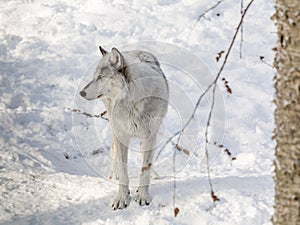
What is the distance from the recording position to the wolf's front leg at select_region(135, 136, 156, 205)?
15.1 ft

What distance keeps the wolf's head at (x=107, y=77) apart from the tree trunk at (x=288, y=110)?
7.17 ft

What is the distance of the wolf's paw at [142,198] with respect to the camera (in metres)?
4.65

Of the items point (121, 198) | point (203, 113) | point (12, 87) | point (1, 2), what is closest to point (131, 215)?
point (121, 198)

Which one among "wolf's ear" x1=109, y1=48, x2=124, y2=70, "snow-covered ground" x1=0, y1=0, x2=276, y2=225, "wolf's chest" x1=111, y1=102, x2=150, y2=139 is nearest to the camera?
"wolf's ear" x1=109, y1=48, x2=124, y2=70

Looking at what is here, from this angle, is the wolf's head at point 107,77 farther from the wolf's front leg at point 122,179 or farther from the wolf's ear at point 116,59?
the wolf's front leg at point 122,179

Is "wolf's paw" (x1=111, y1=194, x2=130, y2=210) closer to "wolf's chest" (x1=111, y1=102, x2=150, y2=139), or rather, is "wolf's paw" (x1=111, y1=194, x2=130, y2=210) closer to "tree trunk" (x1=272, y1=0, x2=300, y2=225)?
"wolf's chest" (x1=111, y1=102, x2=150, y2=139)

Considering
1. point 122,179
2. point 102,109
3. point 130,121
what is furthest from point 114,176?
point 102,109

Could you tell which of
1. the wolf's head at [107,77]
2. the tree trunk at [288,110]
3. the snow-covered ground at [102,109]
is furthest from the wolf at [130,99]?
the tree trunk at [288,110]

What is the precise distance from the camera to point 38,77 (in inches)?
337

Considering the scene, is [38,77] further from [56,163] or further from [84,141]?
[56,163]

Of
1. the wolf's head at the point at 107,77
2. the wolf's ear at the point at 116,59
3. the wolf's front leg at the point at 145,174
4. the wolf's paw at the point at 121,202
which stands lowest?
the wolf's paw at the point at 121,202

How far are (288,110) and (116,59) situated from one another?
7.60 feet

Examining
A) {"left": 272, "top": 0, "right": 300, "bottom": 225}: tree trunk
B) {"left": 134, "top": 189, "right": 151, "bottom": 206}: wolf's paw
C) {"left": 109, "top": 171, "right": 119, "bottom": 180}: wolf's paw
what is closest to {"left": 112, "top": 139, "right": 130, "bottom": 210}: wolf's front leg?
{"left": 134, "top": 189, "right": 151, "bottom": 206}: wolf's paw

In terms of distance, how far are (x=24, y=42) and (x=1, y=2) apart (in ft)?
8.04
